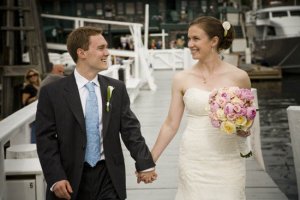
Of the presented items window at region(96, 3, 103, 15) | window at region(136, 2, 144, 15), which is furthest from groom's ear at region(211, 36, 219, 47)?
window at region(96, 3, 103, 15)

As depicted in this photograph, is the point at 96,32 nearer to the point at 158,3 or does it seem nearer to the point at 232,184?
the point at 232,184

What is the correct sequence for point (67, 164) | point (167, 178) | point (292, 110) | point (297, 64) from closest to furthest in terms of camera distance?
point (67, 164) → point (292, 110) → point (167, 178) → point (297, 64)

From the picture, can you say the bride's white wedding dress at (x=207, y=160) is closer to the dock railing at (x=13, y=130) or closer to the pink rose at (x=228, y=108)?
the pink rose at (x=228, y=108)

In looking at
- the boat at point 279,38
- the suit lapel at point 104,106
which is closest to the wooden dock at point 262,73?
the boat at point 279,38

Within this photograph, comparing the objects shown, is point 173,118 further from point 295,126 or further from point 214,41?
point 295,126

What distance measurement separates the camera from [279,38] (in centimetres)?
3994

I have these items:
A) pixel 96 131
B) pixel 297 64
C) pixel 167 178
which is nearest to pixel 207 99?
pixel 96 131

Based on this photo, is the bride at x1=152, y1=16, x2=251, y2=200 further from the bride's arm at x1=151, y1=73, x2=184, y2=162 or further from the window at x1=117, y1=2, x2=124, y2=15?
the window at x1=117, y1=2, x2=124, y2=15

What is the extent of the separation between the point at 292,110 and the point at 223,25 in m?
1.27

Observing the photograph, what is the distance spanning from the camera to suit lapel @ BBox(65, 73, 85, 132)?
3580 mm

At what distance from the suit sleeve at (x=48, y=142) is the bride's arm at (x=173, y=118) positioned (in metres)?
0.94

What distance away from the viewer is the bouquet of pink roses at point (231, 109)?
3.98m

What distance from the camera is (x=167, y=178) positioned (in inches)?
285

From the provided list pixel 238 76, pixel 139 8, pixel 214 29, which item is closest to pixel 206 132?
pixel 238 76
